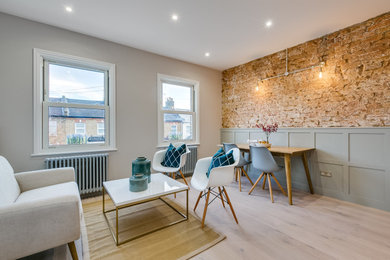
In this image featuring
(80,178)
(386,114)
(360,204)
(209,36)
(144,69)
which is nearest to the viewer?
(386,114)

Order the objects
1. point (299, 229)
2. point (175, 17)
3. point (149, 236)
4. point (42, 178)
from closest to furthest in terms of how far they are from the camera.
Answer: point (149, 236), point (299, 229), point (42, 178), point (175, 17)

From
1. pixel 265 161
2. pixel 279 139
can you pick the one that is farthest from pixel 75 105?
pixel 279 139

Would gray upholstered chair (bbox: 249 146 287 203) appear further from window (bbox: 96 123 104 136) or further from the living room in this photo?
window (bbox: 96 123 104 136)

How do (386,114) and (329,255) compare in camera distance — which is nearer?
(329,255)

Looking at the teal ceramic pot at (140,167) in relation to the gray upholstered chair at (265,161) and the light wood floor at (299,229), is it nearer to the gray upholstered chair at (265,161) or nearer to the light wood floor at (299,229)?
the light wood floor at (299,229)

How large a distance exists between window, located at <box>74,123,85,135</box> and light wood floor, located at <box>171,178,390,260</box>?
1969 millimetres

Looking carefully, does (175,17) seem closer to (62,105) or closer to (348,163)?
(62,105)

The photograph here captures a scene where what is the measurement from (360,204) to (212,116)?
3.14 metres

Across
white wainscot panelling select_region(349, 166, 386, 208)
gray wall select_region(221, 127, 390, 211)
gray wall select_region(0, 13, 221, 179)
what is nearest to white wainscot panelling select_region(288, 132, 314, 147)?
gray wall select_region(221, 127, 390, 211)

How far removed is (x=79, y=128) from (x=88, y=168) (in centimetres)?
69

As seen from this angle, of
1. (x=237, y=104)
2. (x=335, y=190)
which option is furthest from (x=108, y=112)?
(x=335, y=190)

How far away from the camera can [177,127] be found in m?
4.02

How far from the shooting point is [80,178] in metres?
2.72

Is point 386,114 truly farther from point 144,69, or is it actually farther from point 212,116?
point 144,69
